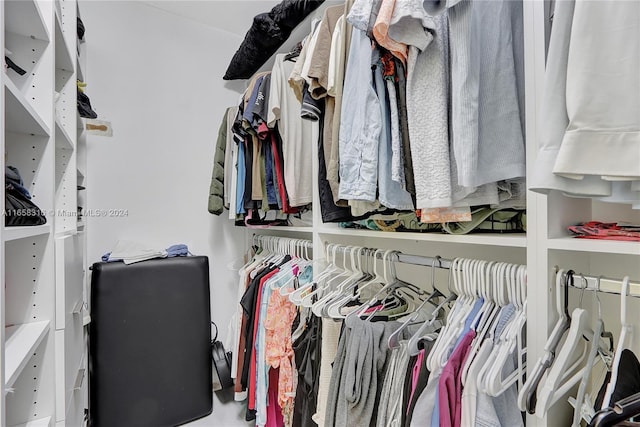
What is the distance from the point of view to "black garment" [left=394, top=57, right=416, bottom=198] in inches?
32.0

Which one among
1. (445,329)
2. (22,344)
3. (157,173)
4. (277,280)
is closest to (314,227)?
(277,280)

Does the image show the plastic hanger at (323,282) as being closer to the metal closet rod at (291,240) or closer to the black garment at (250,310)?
the metal closet rod at (291,240)

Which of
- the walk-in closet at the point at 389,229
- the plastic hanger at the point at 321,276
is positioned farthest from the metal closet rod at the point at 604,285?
the plastic hanger at the point at 321,276

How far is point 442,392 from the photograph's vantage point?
27.9 inches

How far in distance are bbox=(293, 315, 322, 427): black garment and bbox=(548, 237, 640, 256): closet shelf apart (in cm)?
76

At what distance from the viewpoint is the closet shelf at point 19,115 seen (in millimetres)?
660

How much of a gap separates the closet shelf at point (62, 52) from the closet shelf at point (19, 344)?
885 mm

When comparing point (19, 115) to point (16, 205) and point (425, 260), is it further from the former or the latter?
point (425, 260)

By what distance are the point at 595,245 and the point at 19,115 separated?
48.8 inches

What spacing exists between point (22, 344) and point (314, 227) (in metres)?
0.92

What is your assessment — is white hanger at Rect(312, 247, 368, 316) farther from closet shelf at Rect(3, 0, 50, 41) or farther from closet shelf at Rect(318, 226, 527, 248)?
closet shelf at Rect(3, 0, 50, 41)

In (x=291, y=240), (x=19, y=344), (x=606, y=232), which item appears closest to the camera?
(x=606, y=232)

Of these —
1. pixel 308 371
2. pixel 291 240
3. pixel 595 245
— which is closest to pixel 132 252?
pixel 291 240

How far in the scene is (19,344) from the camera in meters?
0.77
